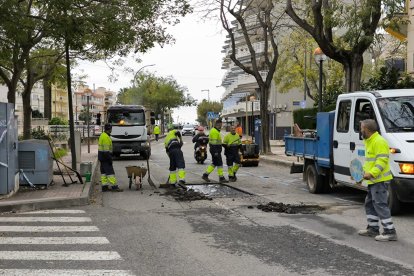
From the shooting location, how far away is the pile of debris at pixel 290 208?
9953 mm

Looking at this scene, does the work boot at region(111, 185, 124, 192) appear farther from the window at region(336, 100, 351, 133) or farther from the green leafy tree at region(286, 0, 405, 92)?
the green leafy tree at region(286, 0, 405, 92)

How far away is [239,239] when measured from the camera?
24.7 feet

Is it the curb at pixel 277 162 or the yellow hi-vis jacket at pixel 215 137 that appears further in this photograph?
the curb at pixel 277 162

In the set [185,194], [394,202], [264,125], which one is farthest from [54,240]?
[264,125]

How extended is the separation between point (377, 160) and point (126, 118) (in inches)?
736

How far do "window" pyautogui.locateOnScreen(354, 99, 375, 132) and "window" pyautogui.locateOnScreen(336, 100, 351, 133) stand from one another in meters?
0.27

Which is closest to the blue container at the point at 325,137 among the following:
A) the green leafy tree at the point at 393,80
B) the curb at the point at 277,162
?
the curb at the point at 277,162

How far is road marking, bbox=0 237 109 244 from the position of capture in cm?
741

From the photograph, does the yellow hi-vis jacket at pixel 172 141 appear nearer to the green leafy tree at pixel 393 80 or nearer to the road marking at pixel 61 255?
the road marking at pixel 61 255

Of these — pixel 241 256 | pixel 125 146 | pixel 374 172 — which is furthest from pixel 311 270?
pixel 125 146

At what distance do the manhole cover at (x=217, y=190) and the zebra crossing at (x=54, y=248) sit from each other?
3.90m

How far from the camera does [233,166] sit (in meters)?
15.3

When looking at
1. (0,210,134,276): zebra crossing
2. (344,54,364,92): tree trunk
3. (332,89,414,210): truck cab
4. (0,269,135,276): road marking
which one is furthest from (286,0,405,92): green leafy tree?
(0,269,135,276): road marking

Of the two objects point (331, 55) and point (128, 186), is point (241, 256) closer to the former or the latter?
point (128, 186)
